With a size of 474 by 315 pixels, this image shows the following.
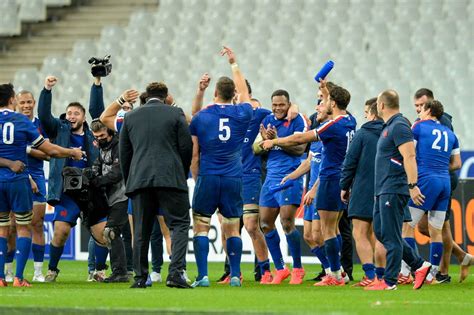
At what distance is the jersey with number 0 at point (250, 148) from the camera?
15438 millimetres

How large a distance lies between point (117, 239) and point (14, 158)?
181 cm

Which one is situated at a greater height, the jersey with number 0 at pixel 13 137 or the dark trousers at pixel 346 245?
the jersey with number 0 at pixel 13 137

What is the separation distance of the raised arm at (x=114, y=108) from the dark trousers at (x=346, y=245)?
11.9 ft

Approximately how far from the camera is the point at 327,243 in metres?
14.4

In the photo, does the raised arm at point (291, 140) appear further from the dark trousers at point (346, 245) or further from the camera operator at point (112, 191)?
the dark trousers at point (346, 245)

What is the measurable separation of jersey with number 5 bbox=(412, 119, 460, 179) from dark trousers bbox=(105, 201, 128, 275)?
3.72 meters

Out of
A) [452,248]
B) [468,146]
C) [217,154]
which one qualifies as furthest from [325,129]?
[468,146]

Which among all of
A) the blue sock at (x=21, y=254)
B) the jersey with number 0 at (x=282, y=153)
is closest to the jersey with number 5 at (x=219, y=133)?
the jersey with number 0 at (x=282, y=153)

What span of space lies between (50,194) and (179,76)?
1162 cm

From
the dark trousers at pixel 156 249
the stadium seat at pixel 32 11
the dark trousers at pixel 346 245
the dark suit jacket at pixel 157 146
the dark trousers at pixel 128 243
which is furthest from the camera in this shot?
the stadium seat at pixel 32 11

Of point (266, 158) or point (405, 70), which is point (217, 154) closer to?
point (266, 158)

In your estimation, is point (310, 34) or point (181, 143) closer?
point (181, 143)

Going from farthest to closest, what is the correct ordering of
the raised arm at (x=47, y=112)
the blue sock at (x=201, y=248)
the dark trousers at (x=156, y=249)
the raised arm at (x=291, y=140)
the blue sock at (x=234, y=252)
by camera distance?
the dark trousers at (x=156, y=249) → the raised arm at (x=47, y=112) → the raised arm at (x=291, y=140) → the blue sock at (x=234, y=252) → the blue sock at (x=201, y=248)

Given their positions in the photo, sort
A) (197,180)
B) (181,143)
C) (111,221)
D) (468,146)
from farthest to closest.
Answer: (468,146) < (111,221) < (197,180) < (181,143)
